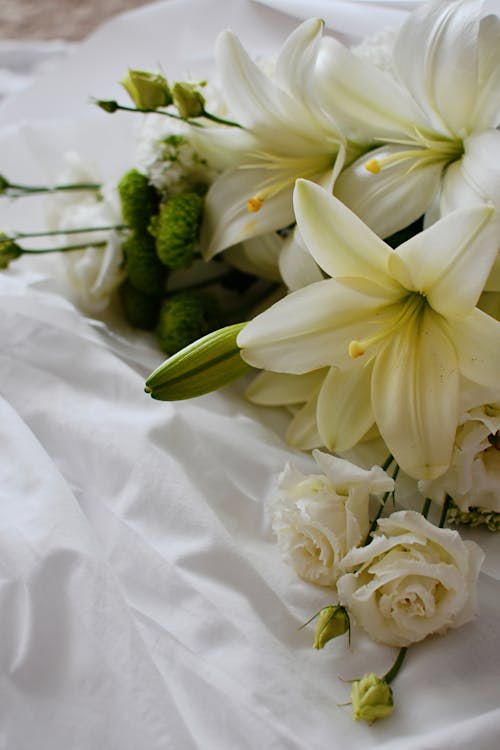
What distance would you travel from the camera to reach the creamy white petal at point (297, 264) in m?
0.67

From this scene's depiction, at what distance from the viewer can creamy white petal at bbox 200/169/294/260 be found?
2.33ft

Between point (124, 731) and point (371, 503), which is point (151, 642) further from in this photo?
point (371, 503)

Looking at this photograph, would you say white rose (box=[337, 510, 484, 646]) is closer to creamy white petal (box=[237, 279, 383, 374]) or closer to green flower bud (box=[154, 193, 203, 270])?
creamy white petal (box=[237, 279, 383, 374])

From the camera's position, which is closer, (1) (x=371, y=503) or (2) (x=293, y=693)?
(2) (x=293, y=693)

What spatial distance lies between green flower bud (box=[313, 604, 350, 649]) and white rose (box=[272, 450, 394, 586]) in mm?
34

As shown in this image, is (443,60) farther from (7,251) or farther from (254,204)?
(7,251)

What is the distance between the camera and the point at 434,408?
564 millimetres

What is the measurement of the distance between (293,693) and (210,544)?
11 cm

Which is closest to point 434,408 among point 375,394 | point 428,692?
point 375,394

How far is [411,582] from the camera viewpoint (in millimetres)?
537

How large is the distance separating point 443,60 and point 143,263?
1.07ft

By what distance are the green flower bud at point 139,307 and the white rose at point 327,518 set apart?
0.31m

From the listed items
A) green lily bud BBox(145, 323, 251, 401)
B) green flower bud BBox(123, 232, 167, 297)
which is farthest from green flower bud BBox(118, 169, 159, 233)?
→ green lily bud BBox(145, 323, 251, 401)

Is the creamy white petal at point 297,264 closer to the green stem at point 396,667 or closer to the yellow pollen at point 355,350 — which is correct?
the yellow pollen at point 355,350
